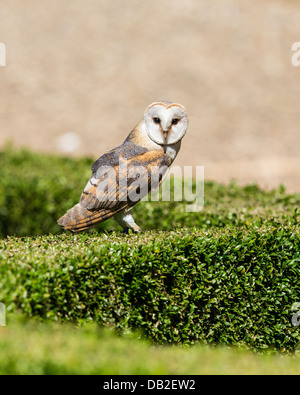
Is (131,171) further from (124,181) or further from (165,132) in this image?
(165,132)

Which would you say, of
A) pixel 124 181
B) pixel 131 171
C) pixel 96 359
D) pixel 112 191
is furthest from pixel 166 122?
pixel 96 359

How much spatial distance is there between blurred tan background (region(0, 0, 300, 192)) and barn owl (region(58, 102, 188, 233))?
25.3 feet

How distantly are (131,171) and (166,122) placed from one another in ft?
1.71

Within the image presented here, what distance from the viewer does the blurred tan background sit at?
15.0 metres

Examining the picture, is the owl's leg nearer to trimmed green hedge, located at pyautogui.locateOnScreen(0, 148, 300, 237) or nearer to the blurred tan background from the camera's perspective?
trimmed green hedge, located at pyautogui.locateOnScreen(0, 148, 300, 237)

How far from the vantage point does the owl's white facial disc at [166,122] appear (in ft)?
16.7

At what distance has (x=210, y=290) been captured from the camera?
4863mm

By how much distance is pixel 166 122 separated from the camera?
5098mm

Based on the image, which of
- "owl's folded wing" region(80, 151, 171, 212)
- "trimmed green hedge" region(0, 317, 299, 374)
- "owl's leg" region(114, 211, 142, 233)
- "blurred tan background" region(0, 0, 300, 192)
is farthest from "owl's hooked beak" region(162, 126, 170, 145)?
"blurred tan background" region(0, 0, 300, 192)

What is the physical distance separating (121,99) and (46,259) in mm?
12826

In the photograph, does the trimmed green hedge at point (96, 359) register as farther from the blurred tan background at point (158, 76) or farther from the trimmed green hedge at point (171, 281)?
the blurred tan background at point (158, 76)

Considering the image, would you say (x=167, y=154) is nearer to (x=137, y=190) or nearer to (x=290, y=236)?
(x=137, y=190)

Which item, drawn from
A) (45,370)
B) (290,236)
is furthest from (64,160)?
(45,370)

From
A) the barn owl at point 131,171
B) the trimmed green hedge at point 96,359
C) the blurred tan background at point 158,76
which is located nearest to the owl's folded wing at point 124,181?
the barn owl at point 131,171
